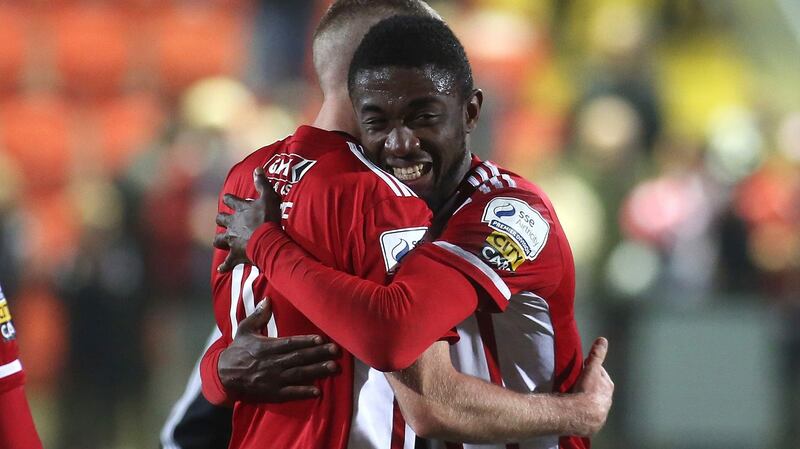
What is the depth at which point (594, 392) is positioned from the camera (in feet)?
7.63

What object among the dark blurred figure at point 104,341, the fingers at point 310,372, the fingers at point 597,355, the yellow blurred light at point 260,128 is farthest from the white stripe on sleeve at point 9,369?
the yellow blurred light at point 260,128

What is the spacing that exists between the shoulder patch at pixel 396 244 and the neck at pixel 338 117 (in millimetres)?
363

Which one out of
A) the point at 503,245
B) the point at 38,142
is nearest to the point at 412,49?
the point at 503,245

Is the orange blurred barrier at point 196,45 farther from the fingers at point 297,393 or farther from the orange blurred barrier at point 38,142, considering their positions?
the fingers at point 297,393

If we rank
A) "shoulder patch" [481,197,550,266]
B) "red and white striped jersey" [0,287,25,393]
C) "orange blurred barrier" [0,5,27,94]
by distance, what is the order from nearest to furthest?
1. "red and white striped jersey" [0,287,25,393]
2. "shoulder patch" [481,197,550,266]
3. "orange blurred barrier" [0,5,27,94]

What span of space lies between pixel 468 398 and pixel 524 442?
240 mm

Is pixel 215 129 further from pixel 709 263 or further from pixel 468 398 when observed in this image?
pixel 468 398

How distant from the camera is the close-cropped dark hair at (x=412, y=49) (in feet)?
7.04

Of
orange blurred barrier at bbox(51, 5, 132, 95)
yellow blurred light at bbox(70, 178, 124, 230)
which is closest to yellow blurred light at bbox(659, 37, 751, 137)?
yellow blurred light at bbox(70, 178, 124, 230)

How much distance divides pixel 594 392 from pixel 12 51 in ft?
24.2

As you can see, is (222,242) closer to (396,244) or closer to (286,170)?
(286,170)

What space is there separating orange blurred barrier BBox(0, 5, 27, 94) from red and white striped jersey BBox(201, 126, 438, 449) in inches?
277

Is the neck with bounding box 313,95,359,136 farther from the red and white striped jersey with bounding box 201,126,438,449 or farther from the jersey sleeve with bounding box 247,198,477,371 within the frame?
the jersey sleeve with bounding box 247,198,477,371

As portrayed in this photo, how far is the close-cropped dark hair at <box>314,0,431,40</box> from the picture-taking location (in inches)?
101
